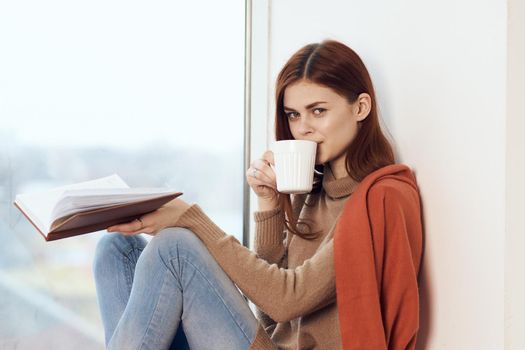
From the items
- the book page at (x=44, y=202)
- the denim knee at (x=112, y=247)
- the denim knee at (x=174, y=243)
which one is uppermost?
the book page at (x=44, y=202)

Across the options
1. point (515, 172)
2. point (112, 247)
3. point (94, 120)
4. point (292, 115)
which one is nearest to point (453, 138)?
point (515, 172)

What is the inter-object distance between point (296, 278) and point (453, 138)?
36cm

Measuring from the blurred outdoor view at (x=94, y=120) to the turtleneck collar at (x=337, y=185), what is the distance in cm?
89

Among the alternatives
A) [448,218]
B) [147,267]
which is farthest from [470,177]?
[147,267]

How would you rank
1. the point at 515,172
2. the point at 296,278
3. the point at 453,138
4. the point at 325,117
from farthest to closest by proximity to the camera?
1. the point at 325,117
2. the point at 296,278
3. the point at 453,138
4. the point at 515,172

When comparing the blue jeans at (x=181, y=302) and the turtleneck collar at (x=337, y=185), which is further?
the turtleneck collar at (x=337, y=185)

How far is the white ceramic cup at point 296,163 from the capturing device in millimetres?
1156

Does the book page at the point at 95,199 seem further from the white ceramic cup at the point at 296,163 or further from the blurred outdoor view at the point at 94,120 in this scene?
the blurred outdoor view at the point at 94,120

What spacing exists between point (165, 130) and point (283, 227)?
81 centimetres

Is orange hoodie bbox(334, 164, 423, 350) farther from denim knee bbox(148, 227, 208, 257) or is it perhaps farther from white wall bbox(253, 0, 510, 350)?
denim knee bbox(148, 227, 208, 257)

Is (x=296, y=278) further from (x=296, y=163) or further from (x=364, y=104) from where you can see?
(x=364, y=104)

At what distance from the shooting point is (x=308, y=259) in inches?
45.5

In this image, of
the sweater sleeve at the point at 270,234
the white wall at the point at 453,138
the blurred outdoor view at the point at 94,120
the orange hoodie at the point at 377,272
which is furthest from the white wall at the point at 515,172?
the blurred outdoor view at the point at 94,120

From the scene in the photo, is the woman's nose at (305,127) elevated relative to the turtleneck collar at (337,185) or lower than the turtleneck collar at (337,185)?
elevated
